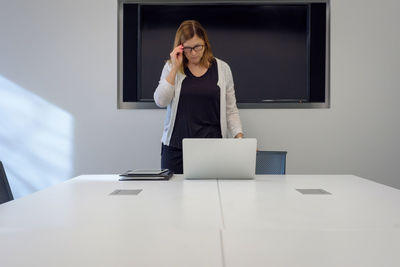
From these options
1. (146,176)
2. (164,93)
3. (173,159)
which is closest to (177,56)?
(164,93)

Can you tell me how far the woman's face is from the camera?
275cm

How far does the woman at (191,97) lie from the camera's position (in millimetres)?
2734

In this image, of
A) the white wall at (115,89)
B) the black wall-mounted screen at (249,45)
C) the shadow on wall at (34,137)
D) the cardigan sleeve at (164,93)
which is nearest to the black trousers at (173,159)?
the cardigan sleeve at (164,93)

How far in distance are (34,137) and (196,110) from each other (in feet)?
6.43

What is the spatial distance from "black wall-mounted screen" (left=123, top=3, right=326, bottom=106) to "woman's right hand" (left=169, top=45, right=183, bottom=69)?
104 centimetres

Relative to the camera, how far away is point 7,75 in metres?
3.78

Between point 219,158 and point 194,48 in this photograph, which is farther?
point 194,48

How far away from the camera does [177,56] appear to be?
272 cm

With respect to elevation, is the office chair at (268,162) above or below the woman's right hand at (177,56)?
below

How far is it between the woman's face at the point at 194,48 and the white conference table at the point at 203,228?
1.35 m

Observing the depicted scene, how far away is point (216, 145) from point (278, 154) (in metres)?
0.89

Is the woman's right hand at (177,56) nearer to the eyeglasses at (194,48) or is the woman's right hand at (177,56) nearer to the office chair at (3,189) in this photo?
the eyeglasses at (194,48)

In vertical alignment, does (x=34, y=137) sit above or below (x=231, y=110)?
below

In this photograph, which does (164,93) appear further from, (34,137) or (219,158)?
(34,137)
